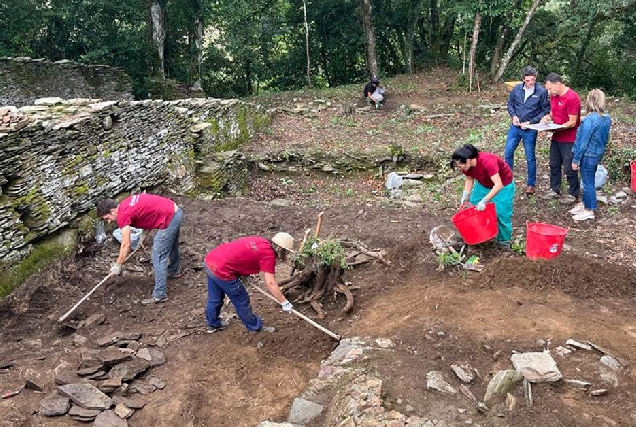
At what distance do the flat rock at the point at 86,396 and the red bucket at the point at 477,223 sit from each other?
3.91m

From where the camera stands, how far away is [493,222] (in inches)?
229

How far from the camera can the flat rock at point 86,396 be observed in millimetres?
4191

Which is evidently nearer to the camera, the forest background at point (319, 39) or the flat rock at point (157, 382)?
the flat rock at point (157, 382)

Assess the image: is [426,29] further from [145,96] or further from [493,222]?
[493,222]

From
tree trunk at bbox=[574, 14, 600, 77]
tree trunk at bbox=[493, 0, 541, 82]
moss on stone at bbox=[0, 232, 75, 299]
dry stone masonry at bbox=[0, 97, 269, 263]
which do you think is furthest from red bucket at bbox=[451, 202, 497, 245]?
tree trunk at bbox=[574, 14, 600, 77]

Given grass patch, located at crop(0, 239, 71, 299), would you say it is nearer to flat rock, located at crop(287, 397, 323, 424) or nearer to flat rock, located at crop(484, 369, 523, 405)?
flat rock, located at crop(287, 397, 323, 424)

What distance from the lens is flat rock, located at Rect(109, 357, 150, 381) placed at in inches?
184

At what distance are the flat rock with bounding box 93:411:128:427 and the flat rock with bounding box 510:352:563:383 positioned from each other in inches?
122

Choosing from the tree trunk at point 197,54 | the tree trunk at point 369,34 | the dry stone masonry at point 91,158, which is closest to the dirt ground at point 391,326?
the dry stone masonry at point 91,158

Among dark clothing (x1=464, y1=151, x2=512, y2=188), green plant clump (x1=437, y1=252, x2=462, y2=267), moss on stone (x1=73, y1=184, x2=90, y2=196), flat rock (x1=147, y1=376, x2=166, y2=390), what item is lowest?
flat rock (x1=147, y1=376, x2=166, y2=390)

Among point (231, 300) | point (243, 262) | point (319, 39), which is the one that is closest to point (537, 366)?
point (243, 262)

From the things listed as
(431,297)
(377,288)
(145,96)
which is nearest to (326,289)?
(377,288)

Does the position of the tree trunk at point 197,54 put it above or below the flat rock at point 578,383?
above

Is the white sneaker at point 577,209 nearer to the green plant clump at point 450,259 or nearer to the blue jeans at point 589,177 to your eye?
the blue jeans at point 589,177
